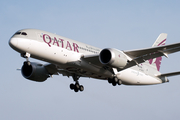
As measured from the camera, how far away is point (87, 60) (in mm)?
30594

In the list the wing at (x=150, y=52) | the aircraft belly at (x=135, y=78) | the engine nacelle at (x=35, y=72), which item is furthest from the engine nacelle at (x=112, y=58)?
the engine nacelle at (x=35, y=72)

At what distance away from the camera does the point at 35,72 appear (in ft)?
114

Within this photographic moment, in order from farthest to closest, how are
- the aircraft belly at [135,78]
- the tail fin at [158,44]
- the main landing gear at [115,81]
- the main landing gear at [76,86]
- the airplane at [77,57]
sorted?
the tail fin at [158,44]
the main landing gear at [76,86]
the aircraft belly at [135,78]
the main landing gear at [115,81]
the airplane at [77,57]

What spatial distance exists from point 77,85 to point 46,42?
886cm

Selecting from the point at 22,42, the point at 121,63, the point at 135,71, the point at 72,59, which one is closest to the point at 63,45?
the point at 72,59

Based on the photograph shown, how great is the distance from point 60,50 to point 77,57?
200cm

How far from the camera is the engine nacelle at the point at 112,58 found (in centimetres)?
2962

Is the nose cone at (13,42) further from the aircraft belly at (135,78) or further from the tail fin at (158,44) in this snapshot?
the tail fin at (158,44)

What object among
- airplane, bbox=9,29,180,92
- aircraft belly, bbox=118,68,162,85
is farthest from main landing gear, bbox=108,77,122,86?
aircraft belly, bbox=118,68,162,85

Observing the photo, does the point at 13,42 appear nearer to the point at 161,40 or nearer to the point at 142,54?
the point at 142,54

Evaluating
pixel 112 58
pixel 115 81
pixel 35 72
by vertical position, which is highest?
pixel 35 72

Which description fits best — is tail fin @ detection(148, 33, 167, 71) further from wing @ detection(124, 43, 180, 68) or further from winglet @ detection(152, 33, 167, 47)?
wing @ detection(124, 43, 180, 68)

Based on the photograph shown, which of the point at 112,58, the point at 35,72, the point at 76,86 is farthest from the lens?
the point at 76,86

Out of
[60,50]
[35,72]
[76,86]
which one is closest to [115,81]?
[76,86]
